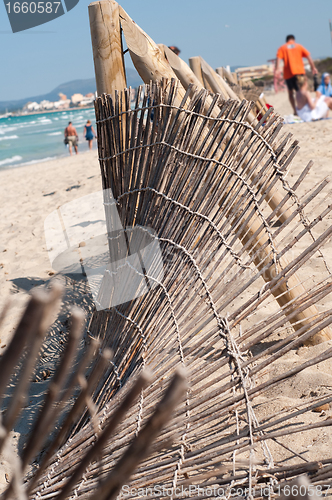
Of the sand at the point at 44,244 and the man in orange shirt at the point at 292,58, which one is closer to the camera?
the sand at the point at 44,244

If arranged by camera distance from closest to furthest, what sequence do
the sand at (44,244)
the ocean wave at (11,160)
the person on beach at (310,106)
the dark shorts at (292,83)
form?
the sand at (44,244) → the dark shorts at (292,83) → the person on beach at (310,106) → the ocean wave at (11,160)

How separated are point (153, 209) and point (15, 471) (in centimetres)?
155

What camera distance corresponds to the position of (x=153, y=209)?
194 cm

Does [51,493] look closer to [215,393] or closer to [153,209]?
[215,393]

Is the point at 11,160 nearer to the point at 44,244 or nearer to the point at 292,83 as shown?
the point at 292,83

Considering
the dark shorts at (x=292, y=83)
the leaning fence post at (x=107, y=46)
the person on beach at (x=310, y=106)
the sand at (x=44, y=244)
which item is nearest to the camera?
the sand at (x=44, y=244)

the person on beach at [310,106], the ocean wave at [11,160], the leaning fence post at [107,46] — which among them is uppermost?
the ocean wave at [11,160]

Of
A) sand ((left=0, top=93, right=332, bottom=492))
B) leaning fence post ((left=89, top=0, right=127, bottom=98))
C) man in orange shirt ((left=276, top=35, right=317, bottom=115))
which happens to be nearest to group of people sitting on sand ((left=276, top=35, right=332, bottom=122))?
man in orange shirt ((left=276, top=35, right=317, bottom=115))

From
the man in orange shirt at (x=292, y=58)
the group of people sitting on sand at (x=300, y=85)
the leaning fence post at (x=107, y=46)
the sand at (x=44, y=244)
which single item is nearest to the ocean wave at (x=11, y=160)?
the sand at (x=44, y=244)

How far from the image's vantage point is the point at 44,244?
4.46 metres

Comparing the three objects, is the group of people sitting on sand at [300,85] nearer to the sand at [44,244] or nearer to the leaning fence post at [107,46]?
the sand at [44,244]

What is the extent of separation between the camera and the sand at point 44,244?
1.78m

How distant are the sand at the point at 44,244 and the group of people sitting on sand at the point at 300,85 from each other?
71 centimetres

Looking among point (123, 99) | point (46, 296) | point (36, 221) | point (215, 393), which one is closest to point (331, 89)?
point (36, 221)
